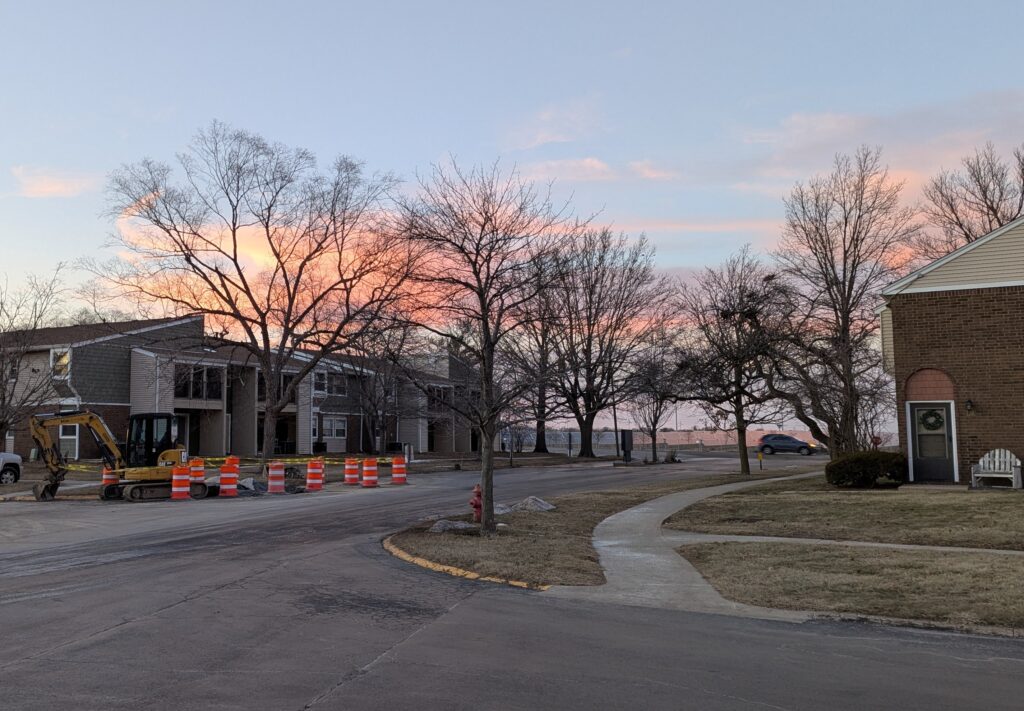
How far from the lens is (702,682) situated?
5.96 meters

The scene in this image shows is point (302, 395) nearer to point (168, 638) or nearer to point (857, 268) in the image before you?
point (857, 268)

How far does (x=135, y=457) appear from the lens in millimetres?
25812

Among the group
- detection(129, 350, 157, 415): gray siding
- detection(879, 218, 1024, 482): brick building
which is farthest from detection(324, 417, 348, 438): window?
detection(879, 218, 1024, 482): brick building

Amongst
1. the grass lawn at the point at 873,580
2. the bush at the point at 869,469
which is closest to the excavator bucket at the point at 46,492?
the grass lawn at the point at 873,580

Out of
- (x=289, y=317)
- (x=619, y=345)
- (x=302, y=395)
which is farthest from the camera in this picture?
(x=302, y=395)

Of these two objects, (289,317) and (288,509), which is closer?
(288,509)

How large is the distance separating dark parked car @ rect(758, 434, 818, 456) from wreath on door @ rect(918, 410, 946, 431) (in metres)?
39.1

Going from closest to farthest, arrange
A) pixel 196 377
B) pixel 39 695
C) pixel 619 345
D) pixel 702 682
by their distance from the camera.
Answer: pixel 39 695, pixel 702 682, pixel 619 345, pixel 196 377

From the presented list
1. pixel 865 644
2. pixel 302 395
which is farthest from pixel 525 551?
pixel 302 395

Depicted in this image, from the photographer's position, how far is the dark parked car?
60.5m

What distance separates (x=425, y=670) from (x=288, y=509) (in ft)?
51.7

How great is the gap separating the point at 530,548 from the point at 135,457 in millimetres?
18182

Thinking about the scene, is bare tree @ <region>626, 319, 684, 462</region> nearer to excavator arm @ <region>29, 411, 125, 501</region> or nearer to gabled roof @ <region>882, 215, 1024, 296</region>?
gabled roof @ <region>882, 215, 1024, 296</region>

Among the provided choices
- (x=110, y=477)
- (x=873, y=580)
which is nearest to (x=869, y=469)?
(x=873, y=580)
